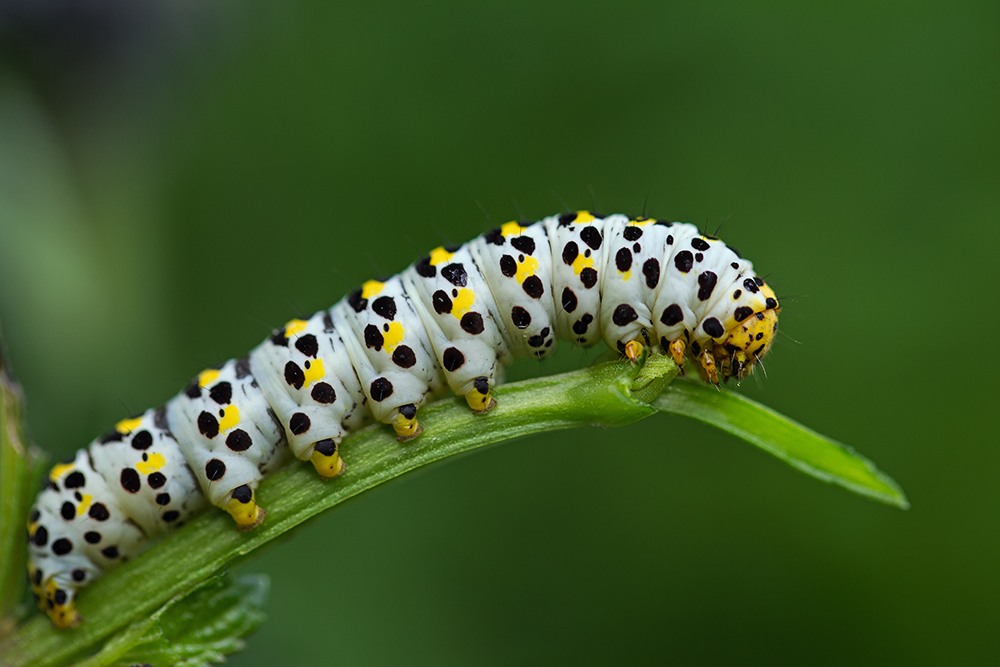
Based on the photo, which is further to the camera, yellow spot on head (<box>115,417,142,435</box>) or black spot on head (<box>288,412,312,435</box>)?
yellow spot on head (<box>115,417,142,435</box>)

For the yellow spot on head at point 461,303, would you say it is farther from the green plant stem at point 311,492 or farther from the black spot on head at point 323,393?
the black spot on head at point 323,393

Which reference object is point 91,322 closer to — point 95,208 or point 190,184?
point 95,208

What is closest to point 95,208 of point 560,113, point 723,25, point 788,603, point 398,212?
point 398,212

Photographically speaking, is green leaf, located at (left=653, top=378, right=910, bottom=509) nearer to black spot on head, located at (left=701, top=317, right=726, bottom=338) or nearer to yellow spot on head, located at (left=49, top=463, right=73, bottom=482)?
black spot on head, located at (left=701, top=317, right=726, bottom=338)

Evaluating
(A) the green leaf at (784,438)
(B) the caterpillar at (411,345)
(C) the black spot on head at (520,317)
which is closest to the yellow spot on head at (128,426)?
(B) the caterpillar at (411,345)

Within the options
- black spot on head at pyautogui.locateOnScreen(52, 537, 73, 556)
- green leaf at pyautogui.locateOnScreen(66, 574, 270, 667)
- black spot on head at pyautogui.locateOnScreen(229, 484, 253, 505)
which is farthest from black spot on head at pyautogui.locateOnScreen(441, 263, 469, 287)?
black spot on head at pyautogui.locateOnScreen(52, 537, 73, 556)

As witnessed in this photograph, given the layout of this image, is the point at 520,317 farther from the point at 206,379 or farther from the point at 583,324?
the point at 206,379

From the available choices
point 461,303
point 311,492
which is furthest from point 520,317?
point 311,492
